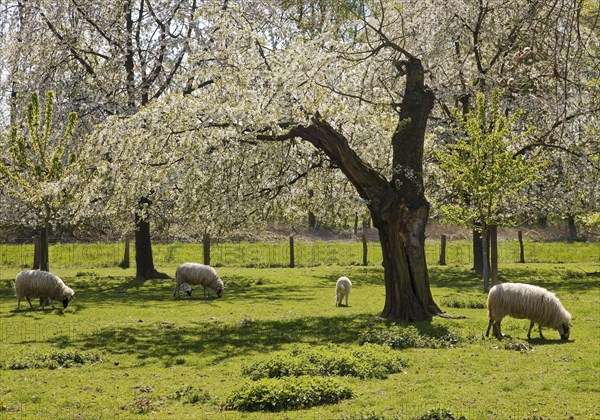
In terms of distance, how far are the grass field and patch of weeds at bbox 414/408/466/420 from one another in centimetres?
4

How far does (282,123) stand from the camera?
20.6 metres

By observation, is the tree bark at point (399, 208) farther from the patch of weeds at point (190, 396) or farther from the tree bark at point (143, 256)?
the tree bark at point (143, 256)

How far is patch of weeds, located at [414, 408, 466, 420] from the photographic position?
10.4 m

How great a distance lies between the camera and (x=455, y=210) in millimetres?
26484

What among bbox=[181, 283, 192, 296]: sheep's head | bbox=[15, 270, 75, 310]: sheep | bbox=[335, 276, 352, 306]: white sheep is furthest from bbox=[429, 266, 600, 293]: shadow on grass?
bbox=[15, 270, 75, 310]: sheep

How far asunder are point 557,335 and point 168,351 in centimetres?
931

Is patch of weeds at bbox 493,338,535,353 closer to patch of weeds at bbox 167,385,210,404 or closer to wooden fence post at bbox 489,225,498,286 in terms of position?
patch of weeds at bbox 167,385,210,404

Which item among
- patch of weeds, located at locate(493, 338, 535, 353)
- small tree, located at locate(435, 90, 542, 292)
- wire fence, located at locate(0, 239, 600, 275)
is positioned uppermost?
small tree, located at locate(435, 90, 542, 292)

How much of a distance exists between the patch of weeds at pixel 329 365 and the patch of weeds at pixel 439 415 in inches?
124

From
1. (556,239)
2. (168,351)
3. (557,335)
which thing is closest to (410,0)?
(557,335)

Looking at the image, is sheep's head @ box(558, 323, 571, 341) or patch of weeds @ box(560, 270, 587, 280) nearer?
sheep's head @ box(558, 323, 571, 341)

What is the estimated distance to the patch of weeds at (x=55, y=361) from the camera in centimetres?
1486

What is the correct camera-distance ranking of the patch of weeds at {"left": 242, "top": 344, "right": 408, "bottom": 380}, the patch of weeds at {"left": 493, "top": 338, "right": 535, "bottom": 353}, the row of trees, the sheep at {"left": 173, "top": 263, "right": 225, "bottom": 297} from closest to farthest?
1. the patch of weeds at {"left": 242, "top": 344, "right": 408, "bottom": 380}
2. the patch of weeds at {"left": 493, "top": 338, "right": 535, "bottom": 353}
3. the row of trees
4. the sheep at {"left": 173, "top": 263, "right": 225, "bottom": 297}

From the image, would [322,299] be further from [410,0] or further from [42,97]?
[42,97]
